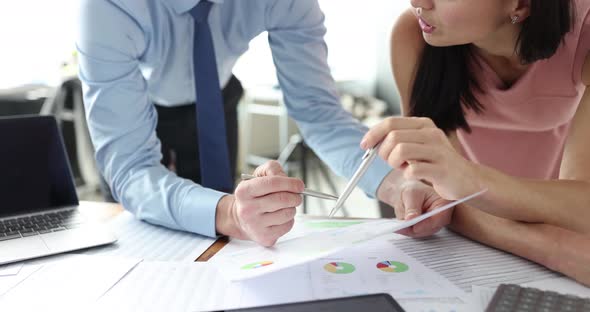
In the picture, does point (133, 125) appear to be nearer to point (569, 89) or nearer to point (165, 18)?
point (165, 18)

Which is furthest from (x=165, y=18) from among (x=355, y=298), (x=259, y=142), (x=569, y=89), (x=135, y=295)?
(x=259, y=142)

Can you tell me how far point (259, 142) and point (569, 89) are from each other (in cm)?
389

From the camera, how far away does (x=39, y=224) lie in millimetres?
981

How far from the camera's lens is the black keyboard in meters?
0.62

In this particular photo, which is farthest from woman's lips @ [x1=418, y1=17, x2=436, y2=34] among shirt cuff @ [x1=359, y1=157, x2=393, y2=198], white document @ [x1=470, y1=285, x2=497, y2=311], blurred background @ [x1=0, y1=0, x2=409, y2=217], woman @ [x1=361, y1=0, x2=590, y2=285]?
blurred background @ [x1=0, y1=0, x2=409, y2=217]

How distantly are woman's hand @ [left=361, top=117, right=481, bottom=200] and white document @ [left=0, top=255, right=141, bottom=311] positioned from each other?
0.44 m

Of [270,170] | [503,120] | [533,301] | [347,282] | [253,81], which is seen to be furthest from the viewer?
[253,81]

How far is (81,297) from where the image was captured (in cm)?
71

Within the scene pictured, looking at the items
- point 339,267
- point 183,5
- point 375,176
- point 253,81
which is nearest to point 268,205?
point 339,267

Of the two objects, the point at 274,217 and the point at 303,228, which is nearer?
the point at 274,217

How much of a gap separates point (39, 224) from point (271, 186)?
0.49 metres

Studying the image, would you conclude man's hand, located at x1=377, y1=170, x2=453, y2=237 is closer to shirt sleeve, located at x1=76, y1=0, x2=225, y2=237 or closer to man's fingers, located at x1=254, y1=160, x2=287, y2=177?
man's fingers, located at x1=254, y1=160, x2=287, y2=177

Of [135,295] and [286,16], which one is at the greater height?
[286,16]

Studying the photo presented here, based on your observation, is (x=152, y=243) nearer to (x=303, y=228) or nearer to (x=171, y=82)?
(x=303, y=228)
